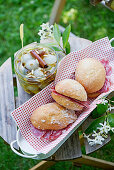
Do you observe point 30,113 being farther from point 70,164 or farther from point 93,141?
point 70,164

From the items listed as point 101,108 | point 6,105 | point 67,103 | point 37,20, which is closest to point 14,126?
point 6,105

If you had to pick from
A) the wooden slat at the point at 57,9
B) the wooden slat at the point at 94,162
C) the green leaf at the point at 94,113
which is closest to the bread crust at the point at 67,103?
the green leaf at the point at 94,113

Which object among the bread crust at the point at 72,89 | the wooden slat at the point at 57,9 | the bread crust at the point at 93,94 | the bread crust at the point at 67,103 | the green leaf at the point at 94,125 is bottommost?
the green leaf at the point at 94,125

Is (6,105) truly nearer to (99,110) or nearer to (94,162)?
(99,110)

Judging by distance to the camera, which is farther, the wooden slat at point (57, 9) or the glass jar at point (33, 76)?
the wooden slat at point (57, 9)

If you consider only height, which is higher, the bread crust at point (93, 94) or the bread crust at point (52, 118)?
the bread crust at point (93, 94)

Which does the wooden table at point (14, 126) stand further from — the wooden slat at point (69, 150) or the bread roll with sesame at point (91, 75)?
the bread roll with sesame at point (91, 75)

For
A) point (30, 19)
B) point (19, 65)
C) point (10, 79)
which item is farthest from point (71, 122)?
point (30, 19)
